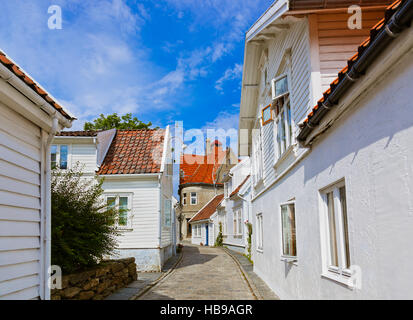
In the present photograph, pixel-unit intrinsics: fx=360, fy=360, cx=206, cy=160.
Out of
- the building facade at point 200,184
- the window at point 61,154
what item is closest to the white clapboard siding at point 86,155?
the window at point 61,154

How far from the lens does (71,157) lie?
16.3 metres

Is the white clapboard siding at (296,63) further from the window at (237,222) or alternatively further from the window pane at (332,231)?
the window at (237,222)

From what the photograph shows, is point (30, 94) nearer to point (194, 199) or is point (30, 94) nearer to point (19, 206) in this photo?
point (19, 206)

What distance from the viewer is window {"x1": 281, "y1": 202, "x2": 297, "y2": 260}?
25.5 ft

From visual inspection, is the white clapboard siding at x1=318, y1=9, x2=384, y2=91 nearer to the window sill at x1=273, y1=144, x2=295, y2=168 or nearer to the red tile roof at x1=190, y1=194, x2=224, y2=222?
the window sill at x1=273, y1=144, x2=295, y2=168

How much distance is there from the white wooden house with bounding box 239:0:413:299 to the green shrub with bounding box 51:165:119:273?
4523 mm

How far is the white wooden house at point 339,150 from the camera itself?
3.11 metres

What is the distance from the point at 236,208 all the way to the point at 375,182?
23013mm

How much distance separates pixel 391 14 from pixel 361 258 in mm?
2528

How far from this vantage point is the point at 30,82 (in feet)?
15.8

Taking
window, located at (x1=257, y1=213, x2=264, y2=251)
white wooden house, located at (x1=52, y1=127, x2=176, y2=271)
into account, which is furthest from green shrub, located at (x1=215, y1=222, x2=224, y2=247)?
window, located at (x1=257, y1=213, x2=264, y2=251)

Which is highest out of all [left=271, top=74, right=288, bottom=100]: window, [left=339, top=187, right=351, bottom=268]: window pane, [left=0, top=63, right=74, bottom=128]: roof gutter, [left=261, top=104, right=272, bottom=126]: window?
[left=271, top=74, right=288, bottom=100]: window
